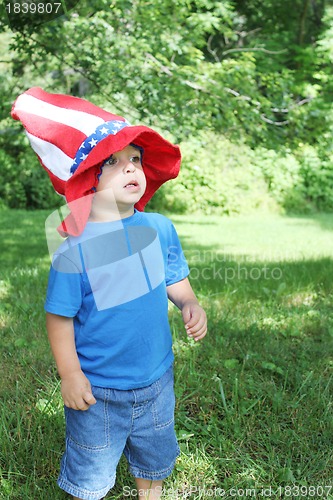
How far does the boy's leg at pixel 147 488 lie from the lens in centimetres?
196

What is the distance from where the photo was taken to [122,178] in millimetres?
1747

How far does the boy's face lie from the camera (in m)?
1.75

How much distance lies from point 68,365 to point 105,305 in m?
0.21

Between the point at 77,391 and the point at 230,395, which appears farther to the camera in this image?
the point at 230,395

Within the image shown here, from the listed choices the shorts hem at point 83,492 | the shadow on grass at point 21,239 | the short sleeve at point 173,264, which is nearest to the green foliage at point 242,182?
the shadow on grass at point 21,239

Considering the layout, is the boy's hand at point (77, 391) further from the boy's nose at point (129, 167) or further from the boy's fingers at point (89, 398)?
the boy's nose at point (129, 167)

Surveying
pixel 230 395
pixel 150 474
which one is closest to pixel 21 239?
pixel 230 395

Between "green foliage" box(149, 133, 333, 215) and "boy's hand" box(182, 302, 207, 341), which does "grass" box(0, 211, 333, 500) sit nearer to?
"boy's hand" box(182, 302, 207, 341)

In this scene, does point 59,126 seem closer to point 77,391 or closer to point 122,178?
point 122,178

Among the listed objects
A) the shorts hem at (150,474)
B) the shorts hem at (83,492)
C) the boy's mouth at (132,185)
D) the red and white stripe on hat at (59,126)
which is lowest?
the shorts hem at (150,474)

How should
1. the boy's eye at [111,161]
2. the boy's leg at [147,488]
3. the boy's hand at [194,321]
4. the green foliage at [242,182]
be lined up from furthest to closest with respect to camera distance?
the green foliage at [242,182] → the boy's leg at [147,488] → the boy's hand at [194,321] → the boy's eye at [111,161]

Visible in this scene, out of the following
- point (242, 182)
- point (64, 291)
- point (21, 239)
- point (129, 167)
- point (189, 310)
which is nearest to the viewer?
point (64, 291)

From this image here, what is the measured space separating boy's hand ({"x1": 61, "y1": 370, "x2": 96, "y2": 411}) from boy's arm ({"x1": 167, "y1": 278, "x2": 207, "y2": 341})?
373 millimetres

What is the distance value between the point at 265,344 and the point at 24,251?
4.28 meters
